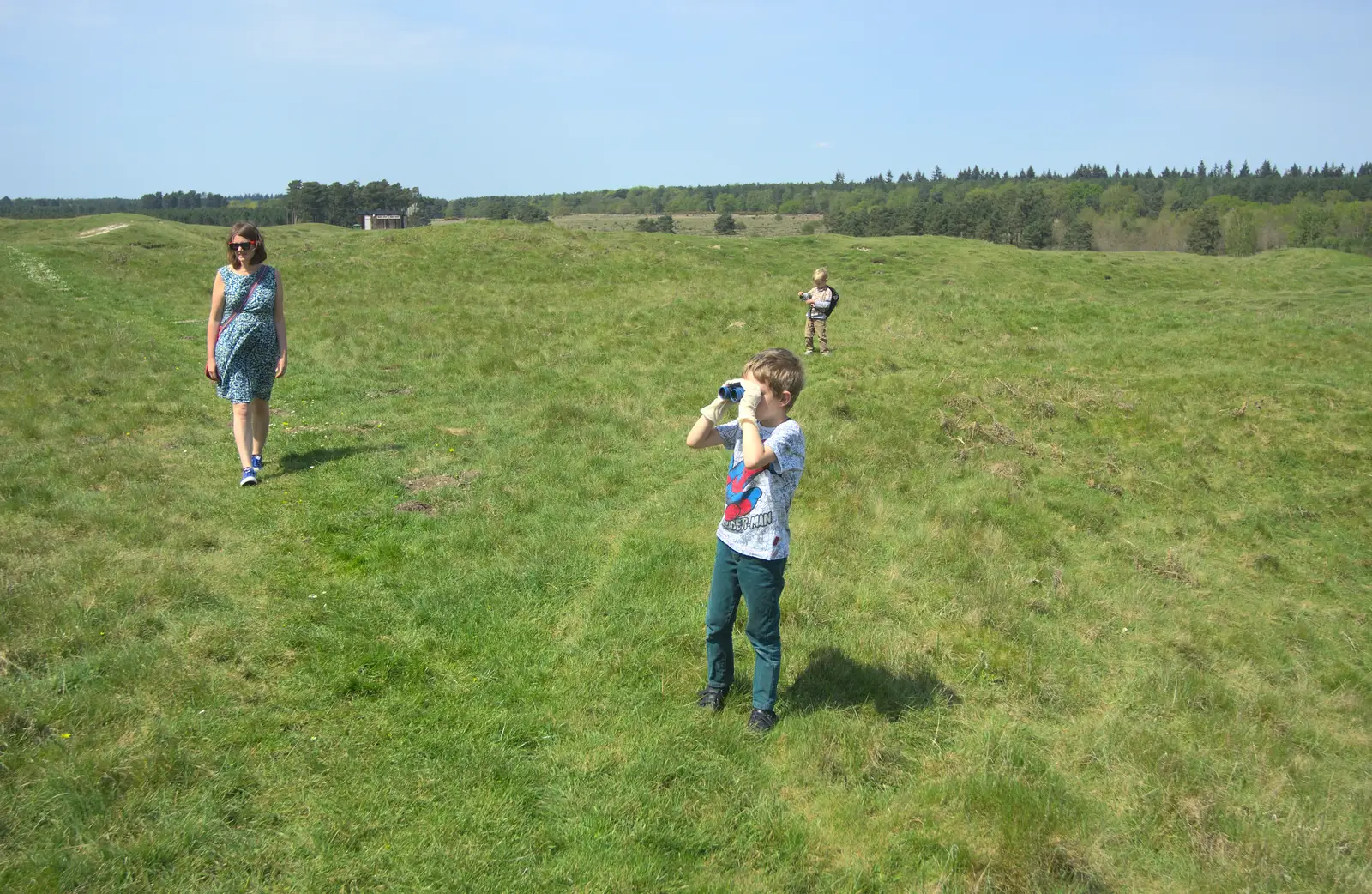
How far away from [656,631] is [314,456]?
583 cm

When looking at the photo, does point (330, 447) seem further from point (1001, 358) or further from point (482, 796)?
point (1001, 358)

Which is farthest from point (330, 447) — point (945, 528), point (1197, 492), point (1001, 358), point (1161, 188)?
point (1161, 188)

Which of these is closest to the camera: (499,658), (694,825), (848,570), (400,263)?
(694,825)

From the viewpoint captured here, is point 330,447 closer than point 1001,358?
Yes

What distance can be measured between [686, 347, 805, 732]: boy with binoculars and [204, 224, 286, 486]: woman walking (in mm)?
6207

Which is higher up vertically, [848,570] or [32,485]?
[32,485]

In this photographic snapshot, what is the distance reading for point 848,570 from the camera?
24.7 feet

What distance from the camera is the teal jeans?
4758 mm

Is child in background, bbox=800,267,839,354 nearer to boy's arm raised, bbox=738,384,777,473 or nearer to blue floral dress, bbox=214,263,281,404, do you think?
blue floral dress, bbox=214,263,281,404

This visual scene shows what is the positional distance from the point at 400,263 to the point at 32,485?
2467cm

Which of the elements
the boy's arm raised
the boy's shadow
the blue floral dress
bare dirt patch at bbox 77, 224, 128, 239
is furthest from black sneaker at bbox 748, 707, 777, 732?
bare dirt patch at bbox 77, 224, 128, 239

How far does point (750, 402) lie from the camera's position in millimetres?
4703

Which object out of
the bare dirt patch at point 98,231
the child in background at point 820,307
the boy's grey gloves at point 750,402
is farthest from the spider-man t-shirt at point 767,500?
the bare dirt patch at point 98,231

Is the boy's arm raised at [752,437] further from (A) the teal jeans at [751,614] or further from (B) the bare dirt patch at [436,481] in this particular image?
(B) the bare dirt patch at [436,481]
